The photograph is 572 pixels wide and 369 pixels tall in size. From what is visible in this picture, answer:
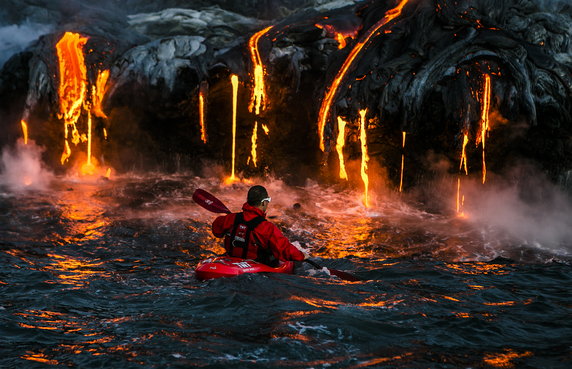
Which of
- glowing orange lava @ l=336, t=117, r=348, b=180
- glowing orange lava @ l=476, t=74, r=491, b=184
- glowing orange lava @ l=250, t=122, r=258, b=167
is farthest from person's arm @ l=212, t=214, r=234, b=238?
glowing orange lava @ l=250, t=122, r=258, b=167

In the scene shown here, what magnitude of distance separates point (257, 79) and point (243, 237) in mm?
6600

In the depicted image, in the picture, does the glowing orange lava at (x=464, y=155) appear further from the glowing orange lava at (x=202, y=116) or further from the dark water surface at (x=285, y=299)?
the glowing orange lava at (x=202, y=116)

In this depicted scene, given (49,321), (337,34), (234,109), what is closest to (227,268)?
(49,321)

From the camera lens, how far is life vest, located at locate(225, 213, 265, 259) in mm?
6215

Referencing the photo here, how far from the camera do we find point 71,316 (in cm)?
516

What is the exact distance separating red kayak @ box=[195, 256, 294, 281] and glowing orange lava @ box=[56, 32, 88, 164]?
8.99 meters

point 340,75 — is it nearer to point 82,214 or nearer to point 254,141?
point 254,141

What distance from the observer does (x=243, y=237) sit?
20.5 feet

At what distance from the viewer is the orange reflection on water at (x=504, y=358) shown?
13.9 feet

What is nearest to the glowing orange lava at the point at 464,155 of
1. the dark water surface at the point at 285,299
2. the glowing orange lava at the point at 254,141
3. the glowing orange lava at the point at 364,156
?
the dark water surface at the point at 285,299

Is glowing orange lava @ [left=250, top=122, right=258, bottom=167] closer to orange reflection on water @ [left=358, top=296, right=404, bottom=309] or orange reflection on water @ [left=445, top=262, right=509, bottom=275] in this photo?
orange reflection on water @ [left=445, top=262, right=509, bottom=275]

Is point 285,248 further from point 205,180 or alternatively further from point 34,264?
point 205,180

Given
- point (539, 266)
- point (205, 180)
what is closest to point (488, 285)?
point (539, 266)

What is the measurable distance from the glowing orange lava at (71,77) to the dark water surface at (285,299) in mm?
4177
